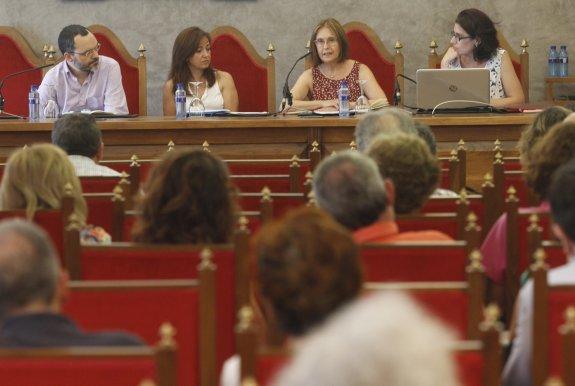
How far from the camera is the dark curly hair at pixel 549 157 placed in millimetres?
3932

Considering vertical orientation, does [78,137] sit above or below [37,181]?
above

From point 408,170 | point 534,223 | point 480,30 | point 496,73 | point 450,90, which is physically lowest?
point 534,223

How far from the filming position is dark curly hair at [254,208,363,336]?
1807 mm

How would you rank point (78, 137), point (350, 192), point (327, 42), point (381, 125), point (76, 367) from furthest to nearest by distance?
point (327, 42)
point (78, 137)
point (381, 125)
point (350, 192)
point (76, 367)

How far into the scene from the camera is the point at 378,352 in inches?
54.6

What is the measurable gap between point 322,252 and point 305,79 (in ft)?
20.4

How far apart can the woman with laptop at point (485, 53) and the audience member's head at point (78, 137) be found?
3.34 m

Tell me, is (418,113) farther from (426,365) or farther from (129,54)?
(426,365)

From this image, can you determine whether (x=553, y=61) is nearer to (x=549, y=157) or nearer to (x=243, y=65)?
(x=243, y=65)

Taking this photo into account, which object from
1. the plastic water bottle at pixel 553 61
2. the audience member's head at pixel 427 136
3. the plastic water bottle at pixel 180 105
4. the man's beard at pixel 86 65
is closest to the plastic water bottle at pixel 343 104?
the plastic water bottle at pixel 180 105

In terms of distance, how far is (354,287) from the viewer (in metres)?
1.84

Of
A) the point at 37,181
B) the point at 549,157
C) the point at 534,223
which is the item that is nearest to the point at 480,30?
the point at 549,157

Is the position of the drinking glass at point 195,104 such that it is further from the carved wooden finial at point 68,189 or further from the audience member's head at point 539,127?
the carved wooden finial at point 68,189

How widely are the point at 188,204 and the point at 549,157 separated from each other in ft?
3.95
